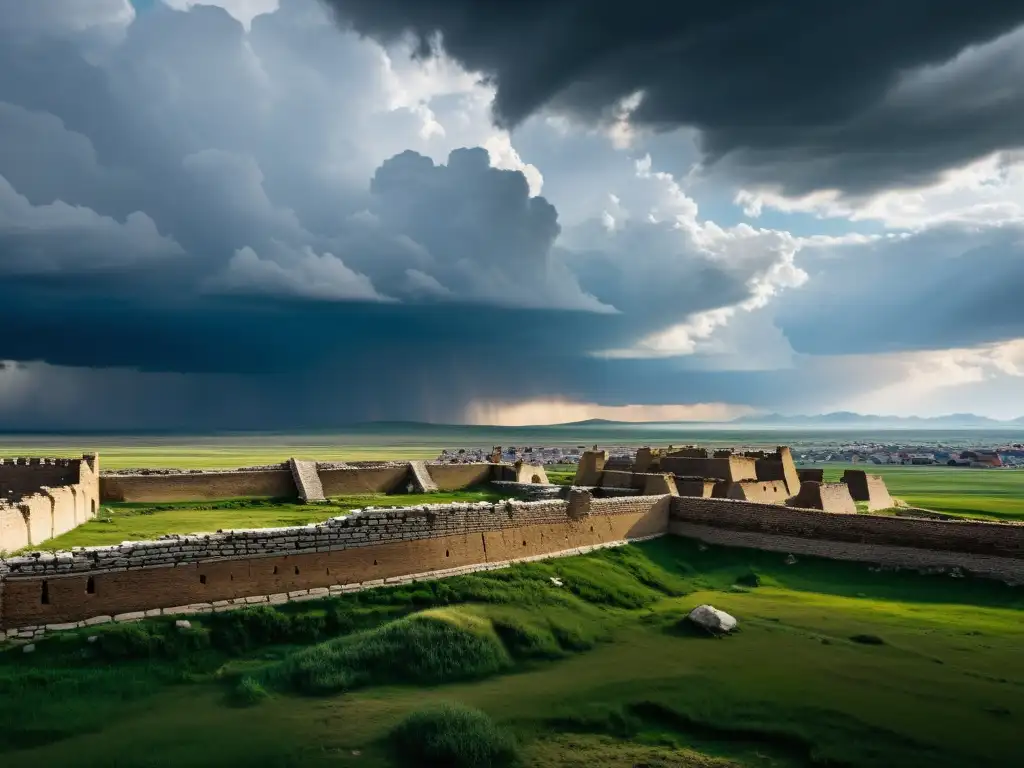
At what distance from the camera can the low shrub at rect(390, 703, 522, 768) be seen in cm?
910

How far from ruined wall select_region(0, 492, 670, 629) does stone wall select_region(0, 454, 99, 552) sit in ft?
18.2

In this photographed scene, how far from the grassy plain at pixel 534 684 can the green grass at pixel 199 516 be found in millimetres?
7425

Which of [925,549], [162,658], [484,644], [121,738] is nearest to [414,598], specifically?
[484,644]

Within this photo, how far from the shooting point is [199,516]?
81.9ft

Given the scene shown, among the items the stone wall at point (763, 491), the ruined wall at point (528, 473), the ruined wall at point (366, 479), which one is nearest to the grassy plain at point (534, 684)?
the stone wall at point (763, 491)

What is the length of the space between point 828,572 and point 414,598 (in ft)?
43.8

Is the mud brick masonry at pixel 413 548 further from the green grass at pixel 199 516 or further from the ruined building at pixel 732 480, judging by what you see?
the green grass at pixel 199 516

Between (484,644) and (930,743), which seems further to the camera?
(484,644)

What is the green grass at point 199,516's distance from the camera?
19719 mm

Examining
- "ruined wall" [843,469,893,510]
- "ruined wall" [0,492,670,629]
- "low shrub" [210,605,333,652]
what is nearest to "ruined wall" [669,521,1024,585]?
"ruined wall" [0,492,670,629]

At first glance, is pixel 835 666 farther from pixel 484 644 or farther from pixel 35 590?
pixel 35 590

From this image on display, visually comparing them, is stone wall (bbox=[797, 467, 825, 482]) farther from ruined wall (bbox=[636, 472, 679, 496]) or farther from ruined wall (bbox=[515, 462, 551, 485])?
ruined wall (bbox=[636, 472, 679, 496])

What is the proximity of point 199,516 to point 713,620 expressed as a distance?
62.0 feet

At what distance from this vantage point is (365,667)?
12.0m
